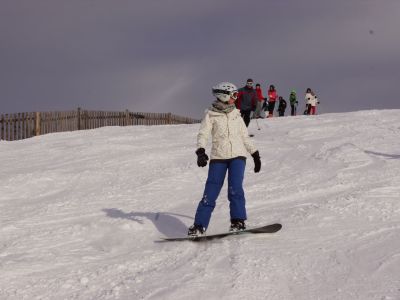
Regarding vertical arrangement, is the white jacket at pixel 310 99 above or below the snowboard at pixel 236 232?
above

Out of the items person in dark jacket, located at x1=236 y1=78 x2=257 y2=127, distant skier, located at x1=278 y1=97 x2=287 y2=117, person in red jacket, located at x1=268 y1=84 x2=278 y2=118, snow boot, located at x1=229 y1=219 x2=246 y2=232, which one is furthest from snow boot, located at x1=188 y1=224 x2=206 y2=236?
distant skier, located at x1=278 y1=97 x2=287 y2=117

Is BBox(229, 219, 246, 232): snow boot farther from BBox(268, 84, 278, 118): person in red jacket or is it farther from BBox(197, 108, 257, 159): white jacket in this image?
BBox(268, 84, 278, 118): person in red jacket

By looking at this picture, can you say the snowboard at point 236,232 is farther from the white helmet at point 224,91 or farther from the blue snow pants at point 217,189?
the white helmet at point 224,91

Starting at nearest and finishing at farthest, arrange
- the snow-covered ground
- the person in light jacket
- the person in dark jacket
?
the snow-covered ground
the person in light jacket
the person in dark jacket

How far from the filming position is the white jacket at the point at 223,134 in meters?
6.05

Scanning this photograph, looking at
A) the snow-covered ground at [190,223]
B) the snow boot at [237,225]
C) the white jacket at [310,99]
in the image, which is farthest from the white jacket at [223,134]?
the white jacket at [310,99]

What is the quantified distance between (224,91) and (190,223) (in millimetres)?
Answer: 1911

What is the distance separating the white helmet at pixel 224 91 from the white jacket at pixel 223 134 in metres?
0.17

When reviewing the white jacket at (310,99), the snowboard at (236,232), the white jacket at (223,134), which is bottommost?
the snowboard at (236,232)

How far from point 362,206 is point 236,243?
6.78 ft

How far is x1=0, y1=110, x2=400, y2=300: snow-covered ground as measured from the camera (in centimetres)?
455

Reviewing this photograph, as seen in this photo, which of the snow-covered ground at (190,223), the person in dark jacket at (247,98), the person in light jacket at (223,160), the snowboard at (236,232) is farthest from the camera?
the person in dark jacket at (247,98)

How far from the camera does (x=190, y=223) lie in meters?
7.14

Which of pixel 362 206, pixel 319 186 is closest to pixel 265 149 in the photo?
pixel 319 186
